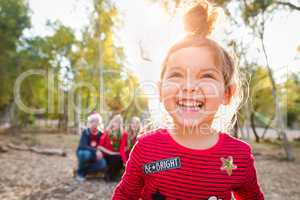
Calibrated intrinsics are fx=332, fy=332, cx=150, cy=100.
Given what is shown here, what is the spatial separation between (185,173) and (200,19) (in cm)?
72

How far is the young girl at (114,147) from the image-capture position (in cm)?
749

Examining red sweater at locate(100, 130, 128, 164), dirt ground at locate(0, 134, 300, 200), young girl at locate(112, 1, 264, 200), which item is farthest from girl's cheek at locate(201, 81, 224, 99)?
red sweater at locate(100, 130, 128, 164)

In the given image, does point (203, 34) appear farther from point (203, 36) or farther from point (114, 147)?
point (114, 147)

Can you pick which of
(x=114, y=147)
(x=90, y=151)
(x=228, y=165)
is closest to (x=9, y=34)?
(x=90, y=151)

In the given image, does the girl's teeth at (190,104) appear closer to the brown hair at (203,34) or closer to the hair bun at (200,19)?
the brown hair at (203,34)

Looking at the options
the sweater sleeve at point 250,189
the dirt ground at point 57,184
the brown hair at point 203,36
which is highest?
the brown hair at point 203,36

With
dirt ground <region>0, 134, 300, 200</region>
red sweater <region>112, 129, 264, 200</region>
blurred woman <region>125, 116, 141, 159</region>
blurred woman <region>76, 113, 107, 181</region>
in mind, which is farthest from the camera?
blurred woman <region>76, 113, 107, 181</region>

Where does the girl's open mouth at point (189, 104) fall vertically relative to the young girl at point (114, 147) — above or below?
above

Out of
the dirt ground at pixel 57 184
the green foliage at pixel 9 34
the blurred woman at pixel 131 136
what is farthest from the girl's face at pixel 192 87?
the green foliage at pixel 9 34

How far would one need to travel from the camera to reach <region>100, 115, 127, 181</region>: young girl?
24.6ft

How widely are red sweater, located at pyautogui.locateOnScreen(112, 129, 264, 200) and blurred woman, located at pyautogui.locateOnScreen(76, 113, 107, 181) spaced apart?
625cm

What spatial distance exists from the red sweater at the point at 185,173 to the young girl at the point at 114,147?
235 inches

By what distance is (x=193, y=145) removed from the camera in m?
1.54

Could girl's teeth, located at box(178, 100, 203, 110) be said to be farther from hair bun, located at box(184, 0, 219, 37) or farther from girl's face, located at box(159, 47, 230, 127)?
hair bun, located at box(184, 0, 219, 37)
